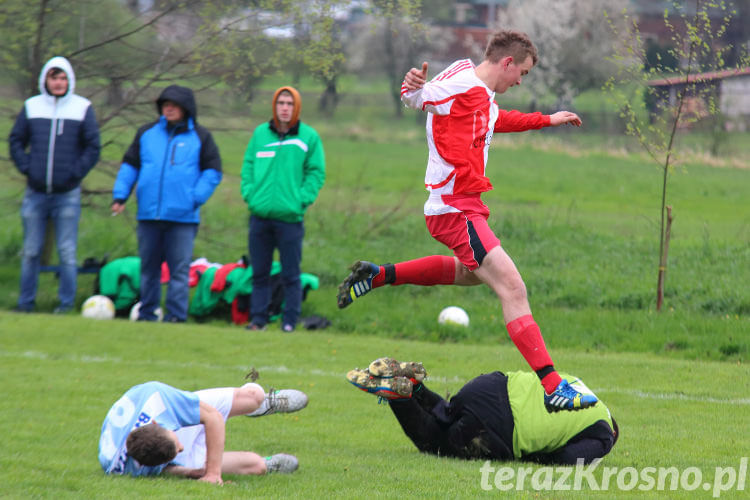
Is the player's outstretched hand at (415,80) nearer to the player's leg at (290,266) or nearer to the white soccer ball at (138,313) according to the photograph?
the player's leg at (290,266)

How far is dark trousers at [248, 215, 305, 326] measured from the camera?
36.4 feet

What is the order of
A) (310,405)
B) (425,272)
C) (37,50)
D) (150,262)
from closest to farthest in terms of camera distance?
(425,272) < (310,405) < (150,262) < (37,50)

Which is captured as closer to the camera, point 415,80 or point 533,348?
point 533,348

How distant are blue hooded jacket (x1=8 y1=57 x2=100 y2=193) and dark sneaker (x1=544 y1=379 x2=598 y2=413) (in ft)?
25.1

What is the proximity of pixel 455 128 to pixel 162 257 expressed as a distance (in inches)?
244

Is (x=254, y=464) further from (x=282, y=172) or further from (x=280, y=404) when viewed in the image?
(x=282, y=172)

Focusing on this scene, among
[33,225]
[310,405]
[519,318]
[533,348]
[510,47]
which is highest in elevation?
[510,47]

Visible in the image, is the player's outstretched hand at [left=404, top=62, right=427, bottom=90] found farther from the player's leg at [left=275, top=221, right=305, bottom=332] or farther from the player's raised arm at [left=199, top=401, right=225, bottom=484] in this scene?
the player's leg at [left=275, top=221, right=305, bottom=332]

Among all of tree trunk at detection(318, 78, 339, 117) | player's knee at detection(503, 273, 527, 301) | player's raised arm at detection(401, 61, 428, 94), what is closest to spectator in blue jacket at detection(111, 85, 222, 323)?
tree trunk at detection(318, 78, 339, 117)

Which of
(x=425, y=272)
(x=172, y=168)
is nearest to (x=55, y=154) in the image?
(x=172, y=168)

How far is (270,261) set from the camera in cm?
1129

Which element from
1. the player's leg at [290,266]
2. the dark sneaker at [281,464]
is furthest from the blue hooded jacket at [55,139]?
the dark sneaker at [281,464]

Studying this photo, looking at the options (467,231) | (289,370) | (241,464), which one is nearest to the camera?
(241,464)

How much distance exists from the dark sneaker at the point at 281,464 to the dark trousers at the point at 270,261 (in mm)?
5465
